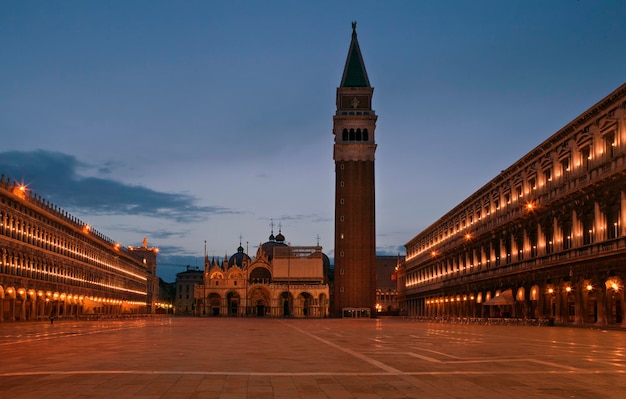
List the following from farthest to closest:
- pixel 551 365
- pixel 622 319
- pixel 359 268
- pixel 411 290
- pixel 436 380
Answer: pixel 411 290, pixel 359 268, pixel 622 319, pixel 551 365, pixel 436 380

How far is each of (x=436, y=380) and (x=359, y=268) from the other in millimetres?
112551

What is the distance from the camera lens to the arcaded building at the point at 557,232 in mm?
48094

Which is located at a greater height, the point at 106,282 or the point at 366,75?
the point at 366,75

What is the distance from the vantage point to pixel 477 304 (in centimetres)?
8494

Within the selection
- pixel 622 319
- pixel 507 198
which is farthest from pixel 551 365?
pixel 507 198

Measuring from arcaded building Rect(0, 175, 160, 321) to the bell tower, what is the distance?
46380 millimetres

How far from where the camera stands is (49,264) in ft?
306

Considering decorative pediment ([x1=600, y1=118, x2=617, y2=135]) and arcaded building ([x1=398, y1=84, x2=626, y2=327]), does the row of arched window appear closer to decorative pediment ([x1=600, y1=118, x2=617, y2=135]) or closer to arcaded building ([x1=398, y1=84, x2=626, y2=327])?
arcaded building ([x1=398, y1=84, x2=626, y2=327])

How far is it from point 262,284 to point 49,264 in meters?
67.3

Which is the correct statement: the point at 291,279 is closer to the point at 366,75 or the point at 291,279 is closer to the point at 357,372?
the point at 366,75

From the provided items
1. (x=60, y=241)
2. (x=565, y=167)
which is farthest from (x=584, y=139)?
(x=60, y=241)

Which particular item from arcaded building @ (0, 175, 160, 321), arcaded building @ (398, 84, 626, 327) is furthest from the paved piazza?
arcaded building @ (0, 175, 160, 321)

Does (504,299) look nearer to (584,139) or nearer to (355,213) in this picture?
(584,139)

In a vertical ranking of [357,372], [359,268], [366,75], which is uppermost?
[366,75]
